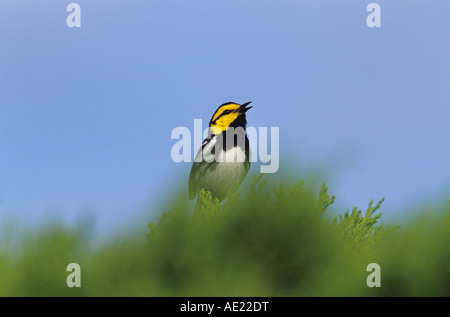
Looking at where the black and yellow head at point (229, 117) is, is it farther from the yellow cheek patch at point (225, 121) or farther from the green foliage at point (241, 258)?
the green foliage at point (241, 258)

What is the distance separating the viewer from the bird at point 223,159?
5445mm

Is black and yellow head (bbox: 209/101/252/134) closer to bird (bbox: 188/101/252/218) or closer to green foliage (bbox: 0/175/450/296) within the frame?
bird (bbox: 188/101/252/218)

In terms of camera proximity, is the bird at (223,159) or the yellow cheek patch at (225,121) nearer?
the bird at (223,159)

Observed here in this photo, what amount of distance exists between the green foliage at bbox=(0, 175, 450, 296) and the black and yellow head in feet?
9.37

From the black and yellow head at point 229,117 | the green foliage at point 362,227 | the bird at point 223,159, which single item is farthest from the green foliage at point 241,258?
the black and yellow head at point 229,117

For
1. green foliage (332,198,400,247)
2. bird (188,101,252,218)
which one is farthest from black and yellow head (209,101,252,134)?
green foliage (332,198,400,247)

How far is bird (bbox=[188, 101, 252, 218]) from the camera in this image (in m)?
5.45

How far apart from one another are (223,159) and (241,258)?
2750 mm

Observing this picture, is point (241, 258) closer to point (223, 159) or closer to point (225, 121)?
point (223, 159)

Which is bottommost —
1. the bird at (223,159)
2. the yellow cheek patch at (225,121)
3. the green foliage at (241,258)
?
the green foliage at (241,258)

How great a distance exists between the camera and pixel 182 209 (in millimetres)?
2959
